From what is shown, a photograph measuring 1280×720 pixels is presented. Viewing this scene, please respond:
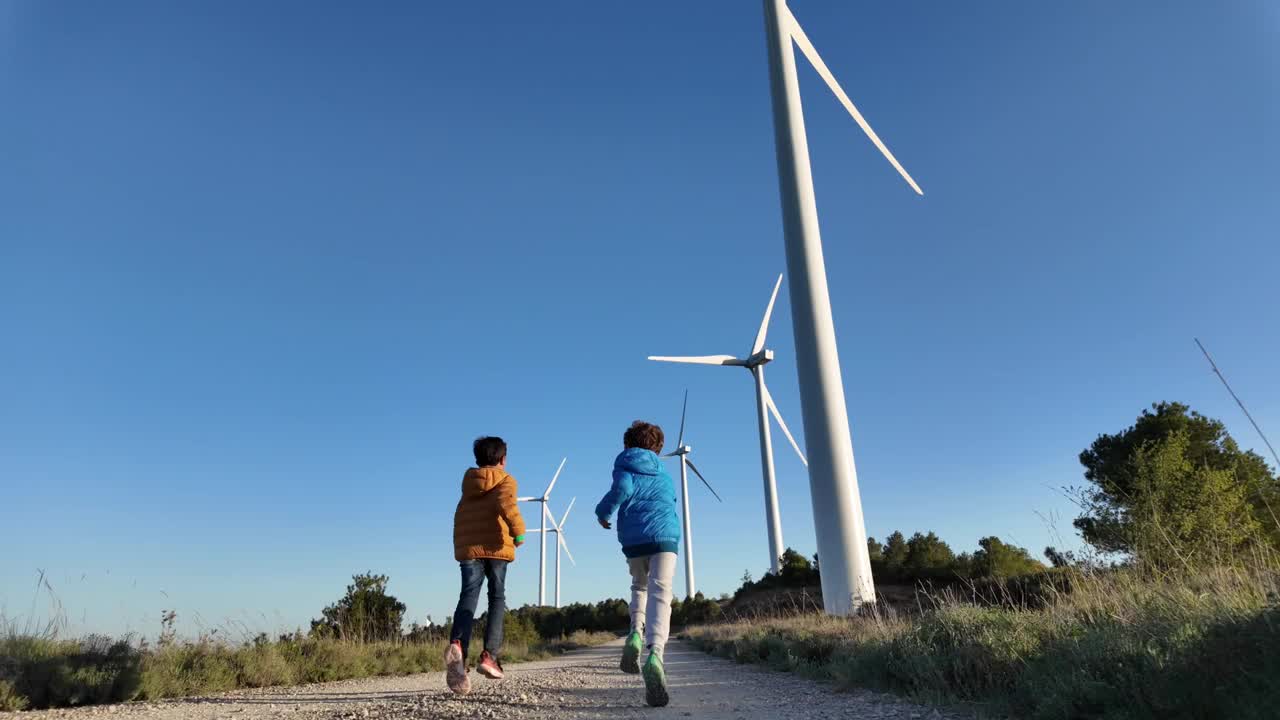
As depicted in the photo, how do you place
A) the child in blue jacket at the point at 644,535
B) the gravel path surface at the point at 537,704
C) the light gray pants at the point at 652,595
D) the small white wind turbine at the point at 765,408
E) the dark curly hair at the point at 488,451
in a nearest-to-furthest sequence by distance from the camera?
the gravel path surface at the point at 537,704 < the light gray pants at the point at 652,595 < the child in blue jacket at the point at 644,535 < the dark curly hair at the point at 488,451 < the small white wind turbine at the point at 765,408

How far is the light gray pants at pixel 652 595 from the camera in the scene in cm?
641

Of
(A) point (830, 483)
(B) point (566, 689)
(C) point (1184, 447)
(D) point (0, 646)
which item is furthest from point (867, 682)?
(C) point (1184, 447)

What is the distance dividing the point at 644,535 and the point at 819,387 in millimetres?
12702

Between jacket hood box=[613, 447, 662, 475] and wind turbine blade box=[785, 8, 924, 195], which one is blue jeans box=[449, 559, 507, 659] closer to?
jacket hood box=[613, 447, 662, 475]

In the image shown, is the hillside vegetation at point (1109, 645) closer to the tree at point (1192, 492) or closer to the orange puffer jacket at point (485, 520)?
the orange puffer jacket at point (485, 520)

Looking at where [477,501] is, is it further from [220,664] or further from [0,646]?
[0,646]

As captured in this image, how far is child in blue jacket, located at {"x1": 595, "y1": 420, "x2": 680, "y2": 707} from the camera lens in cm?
660

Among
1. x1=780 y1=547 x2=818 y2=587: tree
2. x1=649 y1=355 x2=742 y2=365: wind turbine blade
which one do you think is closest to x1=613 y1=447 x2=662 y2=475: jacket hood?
x1=649 y1=355 x2=742 y2=365: wind turbine blade

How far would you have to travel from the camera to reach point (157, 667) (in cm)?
849

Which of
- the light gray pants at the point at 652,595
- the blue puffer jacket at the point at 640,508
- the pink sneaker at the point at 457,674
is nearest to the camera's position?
the light gray pants at the point at 652,595

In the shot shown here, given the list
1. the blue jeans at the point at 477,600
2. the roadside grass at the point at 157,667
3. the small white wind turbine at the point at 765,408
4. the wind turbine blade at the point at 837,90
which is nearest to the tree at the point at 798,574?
the small white wind turbine at the point at 765,408

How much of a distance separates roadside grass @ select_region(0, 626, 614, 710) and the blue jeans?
3756 millimetres

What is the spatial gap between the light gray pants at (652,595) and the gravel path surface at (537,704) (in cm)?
61

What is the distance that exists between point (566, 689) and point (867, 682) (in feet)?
10.3
